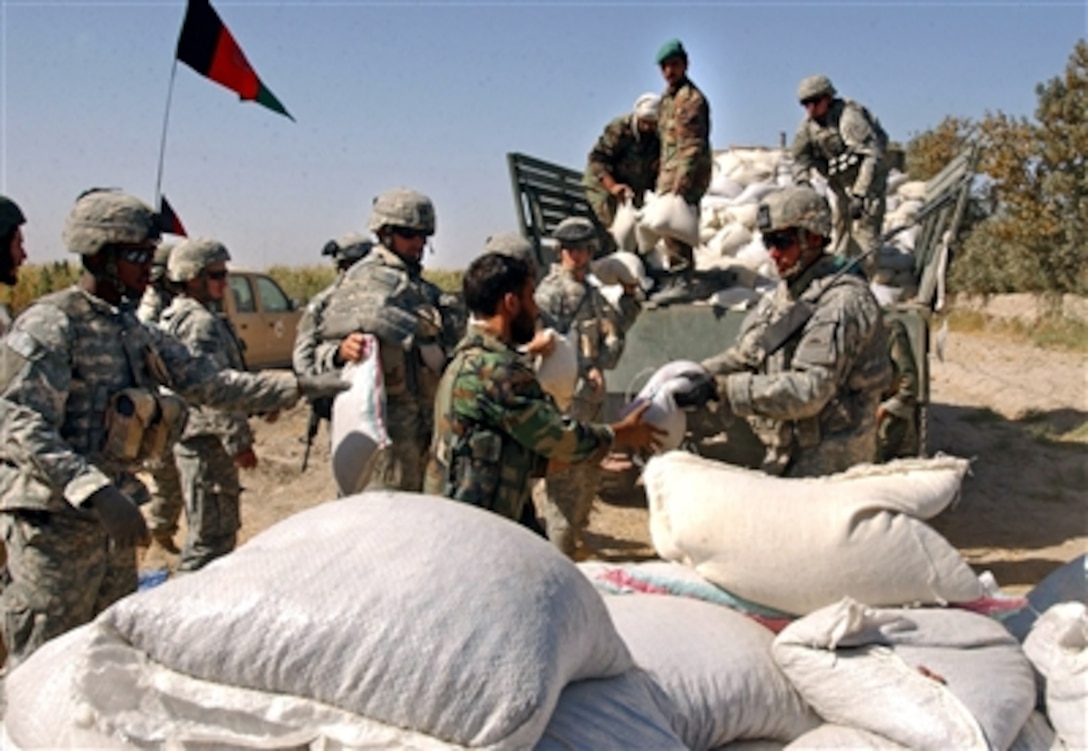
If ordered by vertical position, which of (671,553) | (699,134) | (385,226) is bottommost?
(671,553)

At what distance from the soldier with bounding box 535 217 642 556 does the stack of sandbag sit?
3513 millimetres

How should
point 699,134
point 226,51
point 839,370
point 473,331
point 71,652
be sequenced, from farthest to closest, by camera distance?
point 699,134, point 226,51, point 839,370, point 473,331, point 71,652

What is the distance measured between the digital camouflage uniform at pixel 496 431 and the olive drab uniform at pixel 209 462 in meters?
2.39

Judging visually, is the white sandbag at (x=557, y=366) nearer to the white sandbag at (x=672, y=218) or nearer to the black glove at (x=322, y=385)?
the black glove at (x=322, y=385)

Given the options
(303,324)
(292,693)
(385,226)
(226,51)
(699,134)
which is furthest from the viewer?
(699,134)

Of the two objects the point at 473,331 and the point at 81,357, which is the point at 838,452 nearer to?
the point at 473,331

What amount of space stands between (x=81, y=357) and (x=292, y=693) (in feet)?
5.28

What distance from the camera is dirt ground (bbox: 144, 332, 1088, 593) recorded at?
19.9 feet

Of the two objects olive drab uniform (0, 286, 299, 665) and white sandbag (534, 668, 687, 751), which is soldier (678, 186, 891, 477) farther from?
olive drab uniform (0, 286, 299, 665)

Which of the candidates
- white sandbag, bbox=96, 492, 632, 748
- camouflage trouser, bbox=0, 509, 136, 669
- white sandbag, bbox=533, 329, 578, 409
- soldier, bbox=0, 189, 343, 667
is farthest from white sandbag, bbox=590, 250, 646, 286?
white sandbag, bbox=96, 492, 632, 748

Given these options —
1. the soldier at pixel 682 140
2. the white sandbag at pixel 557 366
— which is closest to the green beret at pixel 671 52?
the soldier at pixel 682 140

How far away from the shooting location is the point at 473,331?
276cm

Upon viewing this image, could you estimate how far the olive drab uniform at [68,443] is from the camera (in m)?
2.74

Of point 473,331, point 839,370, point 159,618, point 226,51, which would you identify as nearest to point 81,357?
point 473,331
